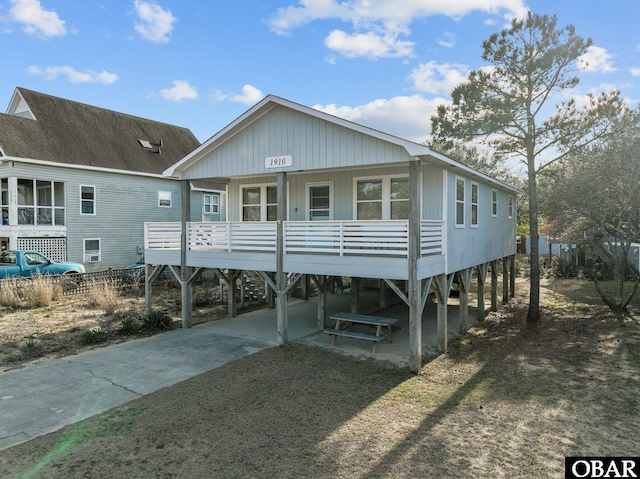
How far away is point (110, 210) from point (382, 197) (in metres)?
16.4

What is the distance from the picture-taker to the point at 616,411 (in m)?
6.66

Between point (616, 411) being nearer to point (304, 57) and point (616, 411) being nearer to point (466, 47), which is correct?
point (466, 47)

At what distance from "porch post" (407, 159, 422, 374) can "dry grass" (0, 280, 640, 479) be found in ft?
1.68

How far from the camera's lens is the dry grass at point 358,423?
487 cm

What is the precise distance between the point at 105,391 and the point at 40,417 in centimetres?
113

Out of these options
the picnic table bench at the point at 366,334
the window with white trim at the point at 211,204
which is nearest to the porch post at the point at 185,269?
the picnic table bench at the point at 366,334

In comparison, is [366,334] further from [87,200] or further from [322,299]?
[87,200]

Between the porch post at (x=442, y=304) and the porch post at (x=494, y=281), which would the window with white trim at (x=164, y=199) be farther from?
the porch post at (x=442, y=304)

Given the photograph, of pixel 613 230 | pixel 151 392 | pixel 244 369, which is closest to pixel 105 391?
pixel 151 392

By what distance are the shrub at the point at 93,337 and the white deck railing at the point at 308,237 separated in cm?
312

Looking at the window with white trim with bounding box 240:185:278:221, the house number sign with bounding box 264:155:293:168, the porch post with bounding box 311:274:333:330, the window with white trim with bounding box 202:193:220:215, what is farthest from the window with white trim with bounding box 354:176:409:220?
the window with white trim with bounding box 202:193:220:215

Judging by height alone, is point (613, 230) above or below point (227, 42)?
below

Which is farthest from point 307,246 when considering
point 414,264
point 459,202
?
point 459,202

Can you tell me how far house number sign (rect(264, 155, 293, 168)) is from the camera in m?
10.2
